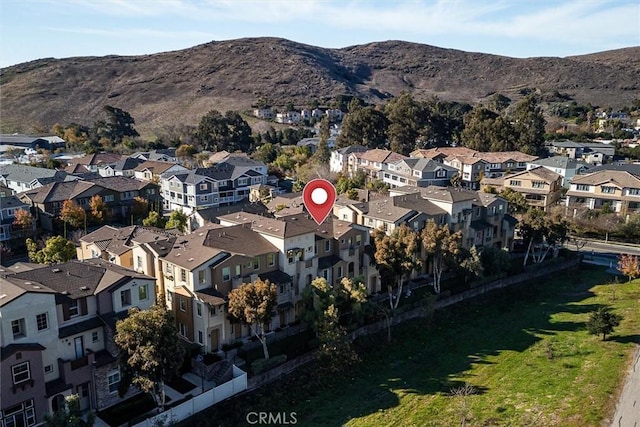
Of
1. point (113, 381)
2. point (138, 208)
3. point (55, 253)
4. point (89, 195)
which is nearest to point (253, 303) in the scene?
point (113, 381)

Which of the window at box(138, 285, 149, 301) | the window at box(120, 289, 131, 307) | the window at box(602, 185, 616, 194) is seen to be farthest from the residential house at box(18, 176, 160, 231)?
the window at box(602, 185, 616, 194)

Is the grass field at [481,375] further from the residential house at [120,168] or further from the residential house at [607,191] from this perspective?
the residential house at [120,168]

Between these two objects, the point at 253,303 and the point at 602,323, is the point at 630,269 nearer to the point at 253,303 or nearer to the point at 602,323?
the point at 602,323

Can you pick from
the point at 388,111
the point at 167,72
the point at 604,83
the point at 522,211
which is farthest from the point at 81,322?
the point at 604,83

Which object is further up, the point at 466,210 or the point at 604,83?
the point at 604,83

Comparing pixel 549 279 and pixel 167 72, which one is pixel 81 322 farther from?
pixel 167 72
